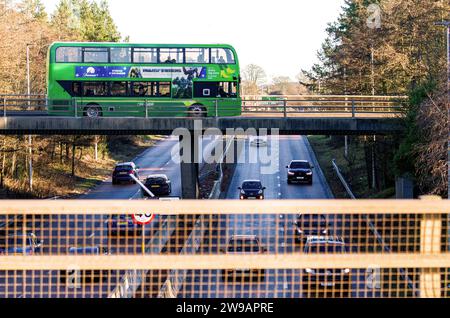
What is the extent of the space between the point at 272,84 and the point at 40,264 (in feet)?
574

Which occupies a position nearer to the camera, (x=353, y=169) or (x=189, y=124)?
(x=189, y=124)

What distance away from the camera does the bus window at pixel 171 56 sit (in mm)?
42938

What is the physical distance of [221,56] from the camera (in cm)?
4341

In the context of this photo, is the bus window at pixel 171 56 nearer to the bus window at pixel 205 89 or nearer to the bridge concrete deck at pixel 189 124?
the bus window at pixel 205 89

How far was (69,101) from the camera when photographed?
42.7 metres

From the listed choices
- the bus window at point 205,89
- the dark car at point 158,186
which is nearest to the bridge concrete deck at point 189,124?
the bus window at point 205,89

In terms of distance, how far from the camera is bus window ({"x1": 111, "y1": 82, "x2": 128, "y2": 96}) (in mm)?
43562

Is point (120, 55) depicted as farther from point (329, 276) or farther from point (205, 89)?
point (329, 276)

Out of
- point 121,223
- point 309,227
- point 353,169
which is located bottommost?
point 353,169

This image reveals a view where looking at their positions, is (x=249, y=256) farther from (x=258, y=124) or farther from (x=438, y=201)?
(x=258, y=124)

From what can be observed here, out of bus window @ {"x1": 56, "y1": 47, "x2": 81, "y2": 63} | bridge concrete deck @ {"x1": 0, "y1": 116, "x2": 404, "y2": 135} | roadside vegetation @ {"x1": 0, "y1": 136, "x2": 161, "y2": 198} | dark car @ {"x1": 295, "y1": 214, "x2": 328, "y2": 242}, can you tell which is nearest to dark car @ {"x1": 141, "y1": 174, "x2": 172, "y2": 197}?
roadside vegetation @ {"x1": 0, "y1": 136, "x2": 161, "y2": 198}

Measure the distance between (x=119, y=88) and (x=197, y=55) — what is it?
466cm

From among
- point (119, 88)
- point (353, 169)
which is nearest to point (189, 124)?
point (119, 88)

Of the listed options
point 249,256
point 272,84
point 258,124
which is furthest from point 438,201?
point 272,84
